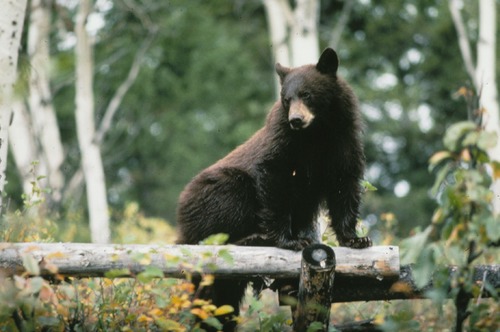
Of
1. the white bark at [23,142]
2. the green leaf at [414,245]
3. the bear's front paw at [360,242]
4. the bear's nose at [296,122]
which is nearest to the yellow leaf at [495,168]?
the green leaf at [414,245]

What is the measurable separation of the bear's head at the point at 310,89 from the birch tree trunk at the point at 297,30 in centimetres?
570

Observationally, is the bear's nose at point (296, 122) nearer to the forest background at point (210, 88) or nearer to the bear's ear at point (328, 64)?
the bear's ear at point (328, 64)

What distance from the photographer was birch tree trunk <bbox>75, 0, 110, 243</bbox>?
14.6 meters

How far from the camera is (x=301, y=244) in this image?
16.9 ft

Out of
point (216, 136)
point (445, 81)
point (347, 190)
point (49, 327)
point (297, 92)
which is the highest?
point (445, 81)

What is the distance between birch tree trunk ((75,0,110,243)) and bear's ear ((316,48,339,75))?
945 cm

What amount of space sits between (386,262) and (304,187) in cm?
117

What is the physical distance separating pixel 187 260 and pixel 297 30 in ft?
29.5

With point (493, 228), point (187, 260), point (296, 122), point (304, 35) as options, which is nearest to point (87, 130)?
point (304, 35)

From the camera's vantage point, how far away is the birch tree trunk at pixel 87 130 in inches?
575

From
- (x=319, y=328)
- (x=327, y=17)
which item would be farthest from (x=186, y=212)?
(x=327, y=17)

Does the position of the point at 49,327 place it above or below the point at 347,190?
below

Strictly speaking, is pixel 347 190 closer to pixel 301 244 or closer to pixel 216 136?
pixel 301 244

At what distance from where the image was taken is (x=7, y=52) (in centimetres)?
509
